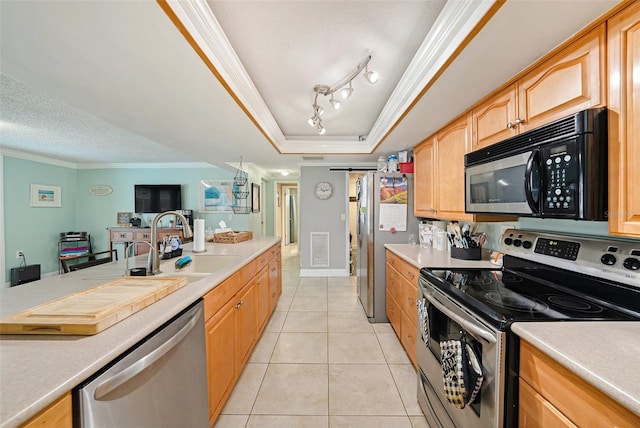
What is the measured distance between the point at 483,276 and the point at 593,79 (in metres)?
1.08

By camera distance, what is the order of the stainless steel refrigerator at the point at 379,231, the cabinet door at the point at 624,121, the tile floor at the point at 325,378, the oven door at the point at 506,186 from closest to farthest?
the cabinet door at the point at 624,121, the oven door at the point at 506,186, the tile floor at the point at 325,378, the stainless steel refrigerator at the point at 379,231

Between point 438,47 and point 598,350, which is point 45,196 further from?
point 598,350

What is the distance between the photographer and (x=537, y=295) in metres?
1.18

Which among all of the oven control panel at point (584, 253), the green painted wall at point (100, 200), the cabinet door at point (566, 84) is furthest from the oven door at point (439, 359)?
the green painted wall at point (100, 200)

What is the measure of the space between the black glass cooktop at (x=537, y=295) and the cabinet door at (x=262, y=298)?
1549 mm

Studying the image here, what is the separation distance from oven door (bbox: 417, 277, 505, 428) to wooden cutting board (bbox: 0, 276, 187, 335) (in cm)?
140

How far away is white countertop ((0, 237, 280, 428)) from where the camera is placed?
0.55 metres

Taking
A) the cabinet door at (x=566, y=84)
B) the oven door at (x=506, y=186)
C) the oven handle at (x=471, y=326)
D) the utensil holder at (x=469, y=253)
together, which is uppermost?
the cabinet door at (x=566, y=84)

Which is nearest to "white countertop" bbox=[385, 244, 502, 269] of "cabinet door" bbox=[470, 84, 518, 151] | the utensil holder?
the utensil holder

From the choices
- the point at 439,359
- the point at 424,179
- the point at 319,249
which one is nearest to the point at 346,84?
the point at 424,179

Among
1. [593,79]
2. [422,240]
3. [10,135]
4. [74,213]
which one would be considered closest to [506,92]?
[593,79]

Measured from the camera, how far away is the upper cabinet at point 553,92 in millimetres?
1011

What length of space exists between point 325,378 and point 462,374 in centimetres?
116

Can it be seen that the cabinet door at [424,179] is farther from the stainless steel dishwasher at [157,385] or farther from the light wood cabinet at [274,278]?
the stainless steel dishwasher at [157,385]
